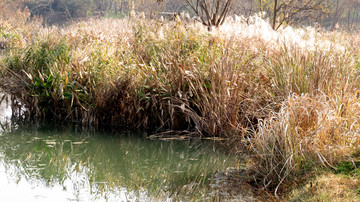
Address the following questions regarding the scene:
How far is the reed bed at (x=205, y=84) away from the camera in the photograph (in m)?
4.44

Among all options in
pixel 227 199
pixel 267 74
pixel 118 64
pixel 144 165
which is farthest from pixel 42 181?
pixel 267 74

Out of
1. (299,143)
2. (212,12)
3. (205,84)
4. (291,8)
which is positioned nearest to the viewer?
(299,143)

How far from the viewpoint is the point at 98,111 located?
7.29 meters

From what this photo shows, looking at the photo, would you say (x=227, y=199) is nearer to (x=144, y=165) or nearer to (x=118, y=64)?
(x=144, y=165)

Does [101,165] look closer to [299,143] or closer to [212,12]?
[299,143]

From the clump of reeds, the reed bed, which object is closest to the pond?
the reed bed

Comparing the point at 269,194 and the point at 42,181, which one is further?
the point at 42,181

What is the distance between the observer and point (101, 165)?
5582 mm

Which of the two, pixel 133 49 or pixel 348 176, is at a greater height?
pixel 133 49

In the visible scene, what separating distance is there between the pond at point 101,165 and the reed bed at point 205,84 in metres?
0.48

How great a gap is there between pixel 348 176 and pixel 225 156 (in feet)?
6.64

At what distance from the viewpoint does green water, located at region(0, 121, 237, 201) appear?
4.44m

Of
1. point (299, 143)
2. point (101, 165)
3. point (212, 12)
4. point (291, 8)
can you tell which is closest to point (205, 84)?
point (101, 165)

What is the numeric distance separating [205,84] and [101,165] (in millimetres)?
2114
